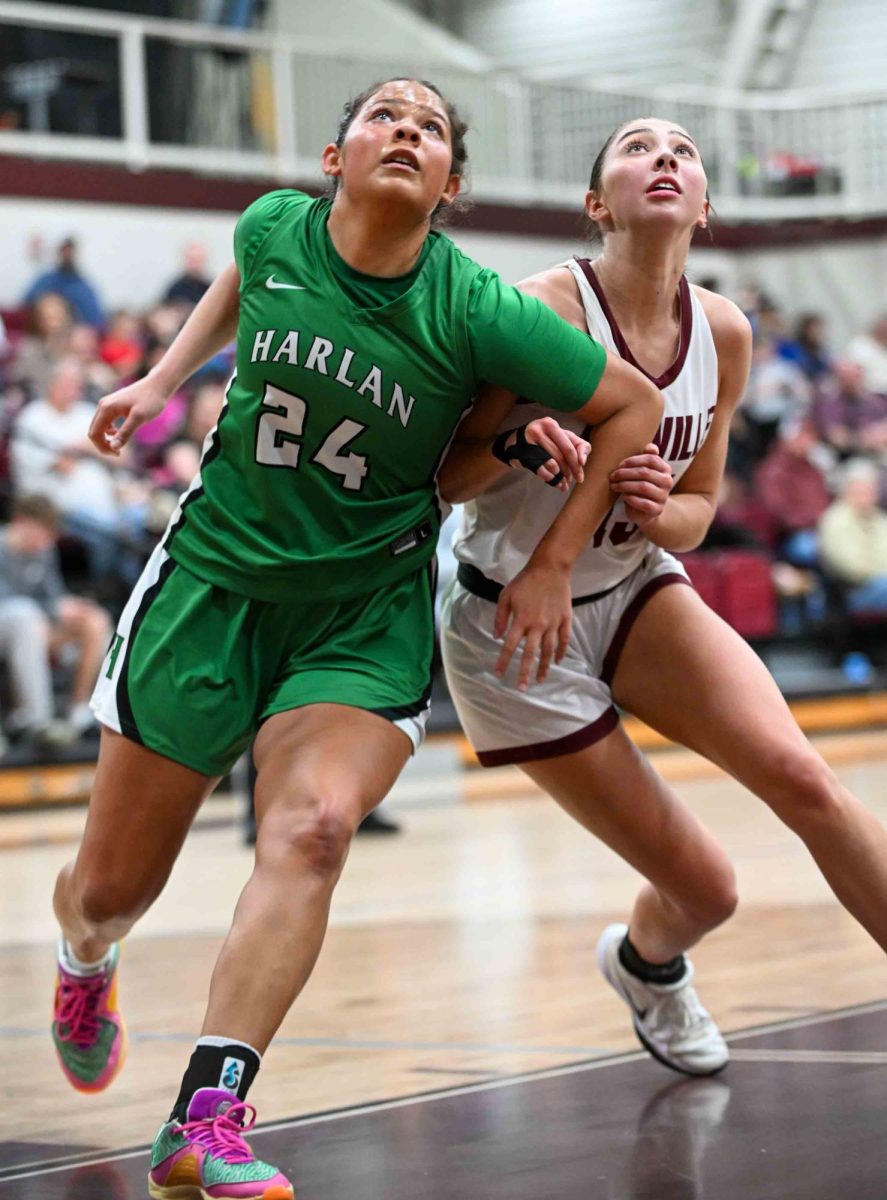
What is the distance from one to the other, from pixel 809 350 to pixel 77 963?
13.2 meters

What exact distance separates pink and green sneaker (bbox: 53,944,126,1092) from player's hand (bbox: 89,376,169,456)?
3.02 feet

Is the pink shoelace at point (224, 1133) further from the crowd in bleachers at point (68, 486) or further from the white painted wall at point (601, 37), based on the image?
the white painted wall at point (601, 37)

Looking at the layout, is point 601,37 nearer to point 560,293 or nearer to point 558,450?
point 560,293

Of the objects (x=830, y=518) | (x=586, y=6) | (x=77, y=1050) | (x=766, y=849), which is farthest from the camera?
(x=586, y=6)

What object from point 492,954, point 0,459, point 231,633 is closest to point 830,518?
point 0,459

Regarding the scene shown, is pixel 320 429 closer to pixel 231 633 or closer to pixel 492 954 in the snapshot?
pixel 231 633

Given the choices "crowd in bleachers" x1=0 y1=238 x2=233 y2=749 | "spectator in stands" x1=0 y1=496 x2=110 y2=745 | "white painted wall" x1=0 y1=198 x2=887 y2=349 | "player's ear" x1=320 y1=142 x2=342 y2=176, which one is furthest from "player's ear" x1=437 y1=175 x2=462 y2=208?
"white painted wall" x1=0 y1=198 x2=887 y2=349

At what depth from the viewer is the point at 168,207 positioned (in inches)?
551

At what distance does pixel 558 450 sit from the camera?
121 inches

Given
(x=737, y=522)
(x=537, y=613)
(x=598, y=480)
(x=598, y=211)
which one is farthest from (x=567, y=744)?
(x=737, y=522)

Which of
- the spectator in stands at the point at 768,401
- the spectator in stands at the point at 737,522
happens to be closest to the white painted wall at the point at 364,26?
the spectator in stands at the point at 768,401

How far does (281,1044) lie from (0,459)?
6575mm

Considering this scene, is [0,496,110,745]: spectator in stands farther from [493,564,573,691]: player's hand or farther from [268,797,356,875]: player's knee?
[268,797,356,875]: player's knee

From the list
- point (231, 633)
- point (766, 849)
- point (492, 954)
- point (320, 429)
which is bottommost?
point (766, 849)
